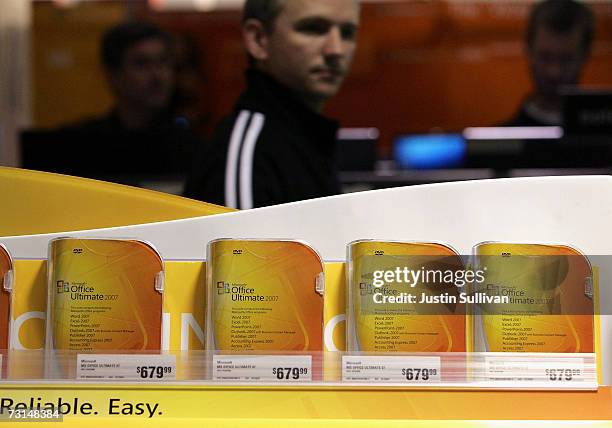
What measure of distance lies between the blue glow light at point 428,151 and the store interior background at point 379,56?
1.32 feet

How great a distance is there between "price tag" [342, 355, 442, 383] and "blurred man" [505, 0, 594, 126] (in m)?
3.58

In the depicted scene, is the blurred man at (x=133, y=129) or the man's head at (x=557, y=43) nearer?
the blurred man at (x=133, y=129)

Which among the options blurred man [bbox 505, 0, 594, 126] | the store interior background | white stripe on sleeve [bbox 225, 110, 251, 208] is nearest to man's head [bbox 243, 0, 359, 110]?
white stripe on sleeve [bbox 225, 110, 251, 208]

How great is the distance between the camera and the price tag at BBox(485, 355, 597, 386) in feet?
2.62

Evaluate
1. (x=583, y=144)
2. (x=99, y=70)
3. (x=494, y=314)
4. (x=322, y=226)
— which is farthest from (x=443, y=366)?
(x=99, y=70)

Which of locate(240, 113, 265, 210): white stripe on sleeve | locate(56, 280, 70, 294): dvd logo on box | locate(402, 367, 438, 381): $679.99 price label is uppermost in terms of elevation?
locate(240, 113, 265, 210): white stripe on sleeve

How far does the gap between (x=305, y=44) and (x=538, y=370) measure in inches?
37.9

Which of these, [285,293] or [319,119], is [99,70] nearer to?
[319,119]

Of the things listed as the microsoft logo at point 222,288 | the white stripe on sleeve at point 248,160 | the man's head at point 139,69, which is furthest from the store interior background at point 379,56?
the microsoft logo at point 222,288

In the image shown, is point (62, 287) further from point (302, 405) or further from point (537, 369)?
point (537, 369)

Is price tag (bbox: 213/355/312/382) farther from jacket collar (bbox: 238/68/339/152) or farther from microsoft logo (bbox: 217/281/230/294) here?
jacket collar (bbox: 238/68/339/152)

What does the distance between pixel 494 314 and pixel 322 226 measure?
0.60ft

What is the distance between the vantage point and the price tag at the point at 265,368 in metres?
0.80

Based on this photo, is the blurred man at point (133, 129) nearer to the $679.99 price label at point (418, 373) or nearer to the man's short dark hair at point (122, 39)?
the man's short dark hair at point (122, 39)
